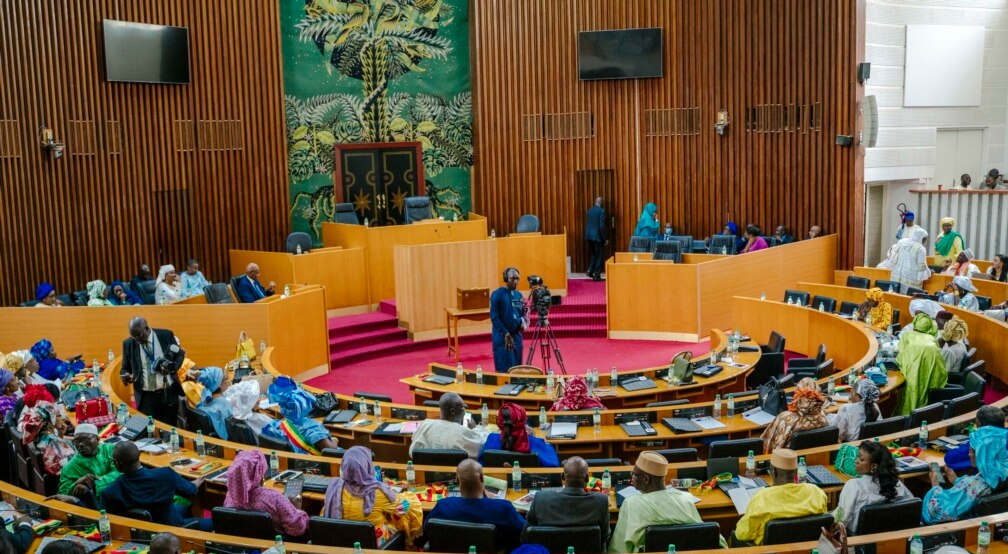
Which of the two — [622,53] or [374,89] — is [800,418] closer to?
[622,53]

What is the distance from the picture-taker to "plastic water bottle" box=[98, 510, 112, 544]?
526 cm

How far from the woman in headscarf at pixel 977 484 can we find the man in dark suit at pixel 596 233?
37.6 feet

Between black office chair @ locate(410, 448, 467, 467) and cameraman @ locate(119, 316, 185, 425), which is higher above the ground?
cameraman @ locate(119, 316, 185, 425)

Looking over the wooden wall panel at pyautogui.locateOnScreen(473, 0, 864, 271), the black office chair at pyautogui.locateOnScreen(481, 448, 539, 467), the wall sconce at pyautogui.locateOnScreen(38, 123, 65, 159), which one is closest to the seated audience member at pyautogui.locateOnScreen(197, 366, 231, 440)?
A: the black office chair at pyautogui.locateOnScreen(481, 448, 539, 467)

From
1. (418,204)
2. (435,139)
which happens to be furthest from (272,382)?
(435,139)

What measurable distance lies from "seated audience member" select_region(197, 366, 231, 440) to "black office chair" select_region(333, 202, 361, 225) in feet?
26.4

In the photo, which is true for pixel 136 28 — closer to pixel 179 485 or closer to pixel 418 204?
pixel 418 204

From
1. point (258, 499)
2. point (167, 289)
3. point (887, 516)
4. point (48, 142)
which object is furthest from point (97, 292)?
point (887, 516)

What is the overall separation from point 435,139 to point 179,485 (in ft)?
41.5

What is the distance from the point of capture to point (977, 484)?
530 centimetres

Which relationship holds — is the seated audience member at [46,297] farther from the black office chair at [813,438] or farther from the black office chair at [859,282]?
the black office chair at [859,282]

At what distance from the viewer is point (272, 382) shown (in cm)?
856

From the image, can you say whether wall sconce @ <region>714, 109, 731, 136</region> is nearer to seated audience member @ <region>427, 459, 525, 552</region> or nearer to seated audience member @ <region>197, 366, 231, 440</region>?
seated audience member @ <region>197, 366, 231, 440</region>

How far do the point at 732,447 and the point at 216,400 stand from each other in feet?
14.4
